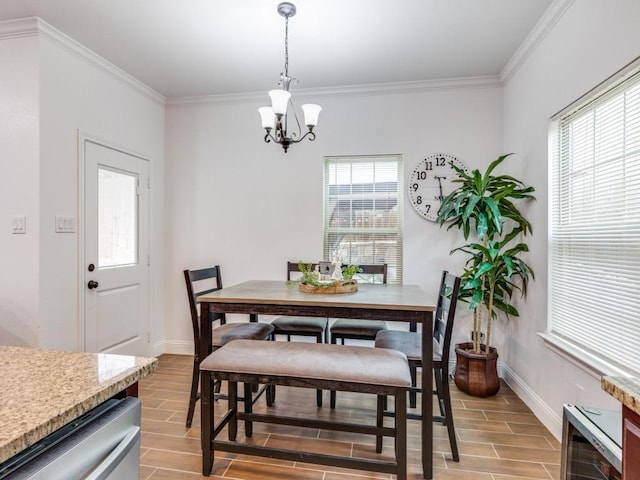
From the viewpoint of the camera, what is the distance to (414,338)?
2.44 metres

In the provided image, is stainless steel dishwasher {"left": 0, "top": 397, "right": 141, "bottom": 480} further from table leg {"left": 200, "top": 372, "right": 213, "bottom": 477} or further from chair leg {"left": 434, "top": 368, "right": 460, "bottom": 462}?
chair leg {"left": 434, "top": 368, "right": 460, "bottom": 462}

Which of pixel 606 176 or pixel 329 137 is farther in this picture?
pixel 329 137

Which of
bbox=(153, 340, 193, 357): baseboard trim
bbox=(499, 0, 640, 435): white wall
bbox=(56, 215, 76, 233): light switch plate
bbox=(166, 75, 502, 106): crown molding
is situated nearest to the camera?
bbox=(499, 0, 640, 435): white wall

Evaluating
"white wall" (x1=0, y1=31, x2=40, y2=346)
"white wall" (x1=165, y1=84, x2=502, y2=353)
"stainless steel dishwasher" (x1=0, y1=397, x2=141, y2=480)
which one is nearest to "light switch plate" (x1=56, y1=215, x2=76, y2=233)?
"white wall" (x1=0, y1=31, x2=40, y2=346)

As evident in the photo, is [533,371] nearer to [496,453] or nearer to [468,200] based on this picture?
[496,453]

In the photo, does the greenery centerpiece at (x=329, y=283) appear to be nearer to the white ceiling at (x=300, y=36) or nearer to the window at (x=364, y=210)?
the window at (x=364, y=210)

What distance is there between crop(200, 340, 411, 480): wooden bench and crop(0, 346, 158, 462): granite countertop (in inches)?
34.7

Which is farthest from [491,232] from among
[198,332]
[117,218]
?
[117,218]

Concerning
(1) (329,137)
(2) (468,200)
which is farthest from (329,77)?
(2) (468,200)

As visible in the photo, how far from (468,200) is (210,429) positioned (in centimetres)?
238

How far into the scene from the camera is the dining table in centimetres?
191

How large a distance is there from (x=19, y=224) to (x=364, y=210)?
111 inches

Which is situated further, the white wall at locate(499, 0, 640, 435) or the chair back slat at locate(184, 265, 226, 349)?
→ the chair back slat at locate(184, 265, 226, 349)

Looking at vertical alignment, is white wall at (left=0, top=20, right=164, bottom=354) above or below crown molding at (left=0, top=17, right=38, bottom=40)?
below
